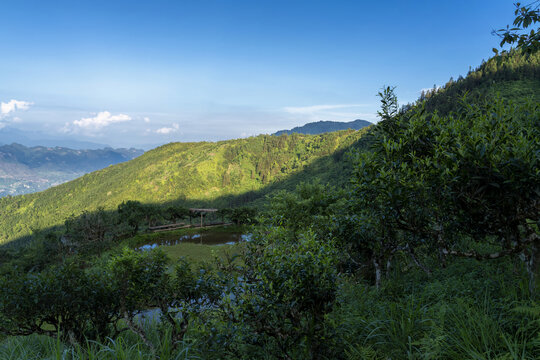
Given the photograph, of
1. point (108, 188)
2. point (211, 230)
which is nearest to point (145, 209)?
point (211, 230)

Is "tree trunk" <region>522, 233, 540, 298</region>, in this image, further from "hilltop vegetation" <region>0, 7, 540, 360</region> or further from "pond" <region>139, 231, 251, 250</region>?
"pond" <region>139, 231, 251, 250</region>

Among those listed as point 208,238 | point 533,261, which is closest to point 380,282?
point 533,261

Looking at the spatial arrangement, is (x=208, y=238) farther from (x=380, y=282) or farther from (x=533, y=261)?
(x=533, y=261)

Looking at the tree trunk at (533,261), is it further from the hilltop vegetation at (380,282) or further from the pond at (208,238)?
the pond at (208,238)

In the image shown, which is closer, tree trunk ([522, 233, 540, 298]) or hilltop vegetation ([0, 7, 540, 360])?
hilltop vegetation ([0, 7, 540, 360])

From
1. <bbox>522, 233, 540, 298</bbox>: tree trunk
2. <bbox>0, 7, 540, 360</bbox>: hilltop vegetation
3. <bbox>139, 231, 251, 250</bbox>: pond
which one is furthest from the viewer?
<bbox>139, 231, 251, 250</bbox>: pond

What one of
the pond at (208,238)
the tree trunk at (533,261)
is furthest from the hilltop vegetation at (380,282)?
the pond at (208,238)

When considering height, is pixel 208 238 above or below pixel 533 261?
below

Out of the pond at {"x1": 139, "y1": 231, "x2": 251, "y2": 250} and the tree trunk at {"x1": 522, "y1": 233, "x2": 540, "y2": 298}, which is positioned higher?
the tree trunk at {"x1": 522, "y1": 233, "x2": 540, "y2": 298}

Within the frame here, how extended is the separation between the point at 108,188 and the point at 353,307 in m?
224

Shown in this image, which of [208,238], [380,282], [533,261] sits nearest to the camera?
[533,261]

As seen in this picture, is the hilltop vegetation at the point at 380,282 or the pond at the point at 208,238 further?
the pond at the point at 208,238

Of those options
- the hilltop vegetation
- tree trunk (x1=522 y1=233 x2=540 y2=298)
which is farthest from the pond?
tree trunk (x1=522 y1=233 x2=540 y2=298)

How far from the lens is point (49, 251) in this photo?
3403 cm
